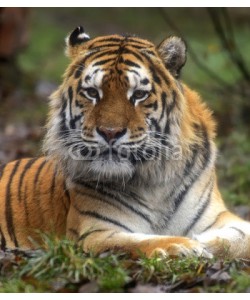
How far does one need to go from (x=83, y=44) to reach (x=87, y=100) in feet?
1.85

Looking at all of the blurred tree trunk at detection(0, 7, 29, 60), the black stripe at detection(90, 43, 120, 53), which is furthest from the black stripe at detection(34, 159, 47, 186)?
the blurred tree trunk at detection(0, 7, 29, 60)

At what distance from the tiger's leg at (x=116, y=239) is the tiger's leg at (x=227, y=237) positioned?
27 centimetres

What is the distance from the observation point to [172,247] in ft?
17.7

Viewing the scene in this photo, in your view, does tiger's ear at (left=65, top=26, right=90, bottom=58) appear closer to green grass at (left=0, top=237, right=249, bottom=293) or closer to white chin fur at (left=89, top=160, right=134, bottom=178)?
white chin fur at (left=89, top=160, right=134, bottom=178)

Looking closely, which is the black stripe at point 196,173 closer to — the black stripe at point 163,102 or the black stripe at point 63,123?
the black stripe at point 163,102

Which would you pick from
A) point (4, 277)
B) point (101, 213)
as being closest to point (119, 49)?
point (101, 213)

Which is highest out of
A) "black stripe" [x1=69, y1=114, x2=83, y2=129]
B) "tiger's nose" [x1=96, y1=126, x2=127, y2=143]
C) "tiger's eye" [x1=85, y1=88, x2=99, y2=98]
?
"tiger's eye" [x1=85, y1=88, x2=99, y2=98]

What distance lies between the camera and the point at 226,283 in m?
4.85

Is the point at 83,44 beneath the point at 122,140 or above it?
above

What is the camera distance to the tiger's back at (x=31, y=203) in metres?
6.42

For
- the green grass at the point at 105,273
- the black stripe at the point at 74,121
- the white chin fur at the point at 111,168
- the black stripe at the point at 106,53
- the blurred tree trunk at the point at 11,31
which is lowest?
the green grass at the point at 105,273

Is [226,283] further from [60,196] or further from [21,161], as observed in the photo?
[21,161]

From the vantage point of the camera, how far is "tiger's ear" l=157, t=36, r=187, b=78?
6.13 meters

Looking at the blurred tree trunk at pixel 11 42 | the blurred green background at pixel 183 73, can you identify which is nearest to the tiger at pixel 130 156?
the blurred green background at pixel 183 73
